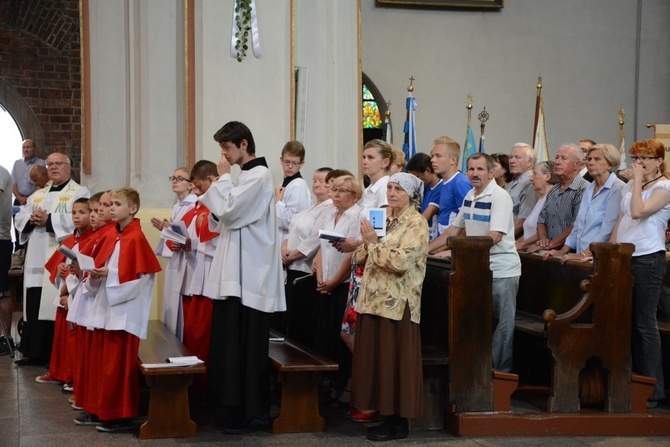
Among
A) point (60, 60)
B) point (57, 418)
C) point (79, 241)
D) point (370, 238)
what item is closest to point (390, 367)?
point (370, 238)

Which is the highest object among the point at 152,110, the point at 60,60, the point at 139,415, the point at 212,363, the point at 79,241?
the point at 60,60

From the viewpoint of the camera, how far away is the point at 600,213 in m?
6.31

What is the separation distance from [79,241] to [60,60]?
23.9 feet

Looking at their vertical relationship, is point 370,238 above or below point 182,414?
above

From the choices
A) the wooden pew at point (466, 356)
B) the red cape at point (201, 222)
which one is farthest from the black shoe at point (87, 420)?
the wooden pew at point (466, 356)

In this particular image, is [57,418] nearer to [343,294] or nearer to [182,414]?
[182,414]

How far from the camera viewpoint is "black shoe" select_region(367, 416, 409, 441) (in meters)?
5.23

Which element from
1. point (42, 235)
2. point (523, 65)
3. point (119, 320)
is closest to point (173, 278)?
point (119, 320)

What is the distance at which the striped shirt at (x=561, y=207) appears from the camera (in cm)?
670

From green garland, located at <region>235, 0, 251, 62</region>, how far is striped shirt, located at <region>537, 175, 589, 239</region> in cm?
293

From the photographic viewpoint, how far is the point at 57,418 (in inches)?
226

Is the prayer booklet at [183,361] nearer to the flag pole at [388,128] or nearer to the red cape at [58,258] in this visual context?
the red cape at [58,258]

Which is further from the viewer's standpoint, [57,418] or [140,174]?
[140,174]

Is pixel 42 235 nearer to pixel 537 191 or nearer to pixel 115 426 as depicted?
pixel 115 426
